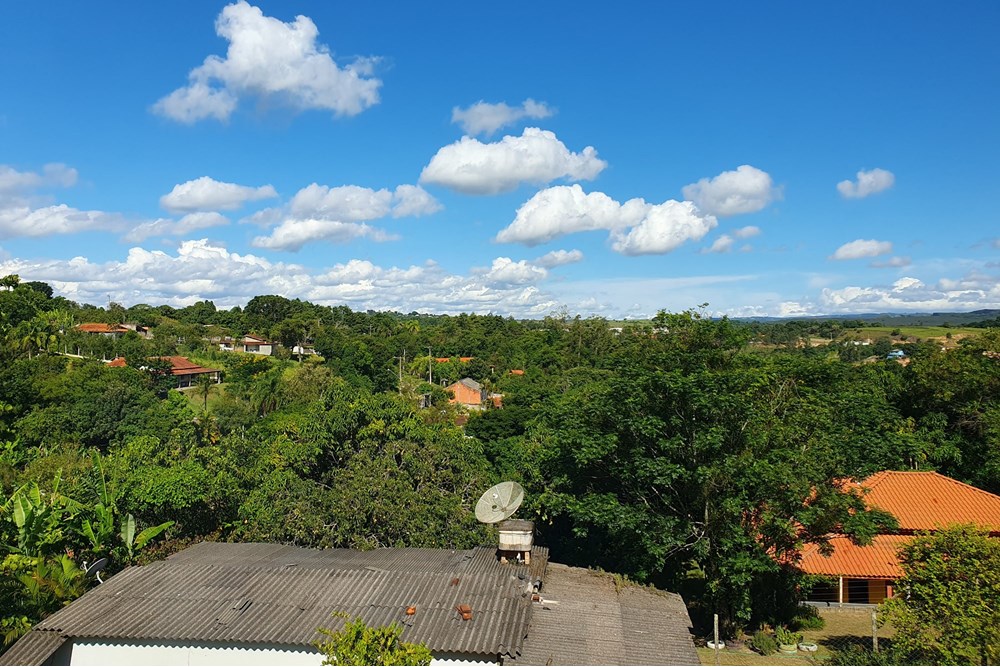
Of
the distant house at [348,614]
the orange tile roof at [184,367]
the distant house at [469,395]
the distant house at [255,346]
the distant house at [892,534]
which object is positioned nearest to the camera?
the distant house at [348,614]

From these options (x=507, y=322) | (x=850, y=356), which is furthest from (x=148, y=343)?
(x=850, y=356)

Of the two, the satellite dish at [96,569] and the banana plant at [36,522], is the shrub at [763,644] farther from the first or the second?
the banana plant at [36,522]

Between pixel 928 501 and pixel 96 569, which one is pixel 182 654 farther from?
pixel 928 501

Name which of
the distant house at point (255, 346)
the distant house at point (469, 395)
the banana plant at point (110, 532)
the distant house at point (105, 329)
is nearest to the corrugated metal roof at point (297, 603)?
the banana plant at point (110, 532)

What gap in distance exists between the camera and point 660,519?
15.8 meters

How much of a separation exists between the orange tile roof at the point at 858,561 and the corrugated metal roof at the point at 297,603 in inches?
403

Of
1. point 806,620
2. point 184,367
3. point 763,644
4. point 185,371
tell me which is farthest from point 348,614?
point 184,367

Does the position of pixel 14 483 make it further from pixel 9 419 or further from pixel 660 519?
pixel 660 519

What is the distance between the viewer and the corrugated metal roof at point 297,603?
11250 millimetres

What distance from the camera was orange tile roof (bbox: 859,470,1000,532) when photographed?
20344 mm

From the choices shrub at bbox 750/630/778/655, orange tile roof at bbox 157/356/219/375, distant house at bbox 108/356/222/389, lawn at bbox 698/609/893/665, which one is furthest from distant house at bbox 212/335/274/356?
shrub at bbox 750/630/778/655

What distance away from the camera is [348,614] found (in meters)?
11.7

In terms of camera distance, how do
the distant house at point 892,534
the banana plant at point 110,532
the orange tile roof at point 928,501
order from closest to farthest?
the banana plant at point 110,532
the distant house at point 892,534
the orange tile roof at point 928,501

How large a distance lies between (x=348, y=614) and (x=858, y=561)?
15.9 m
